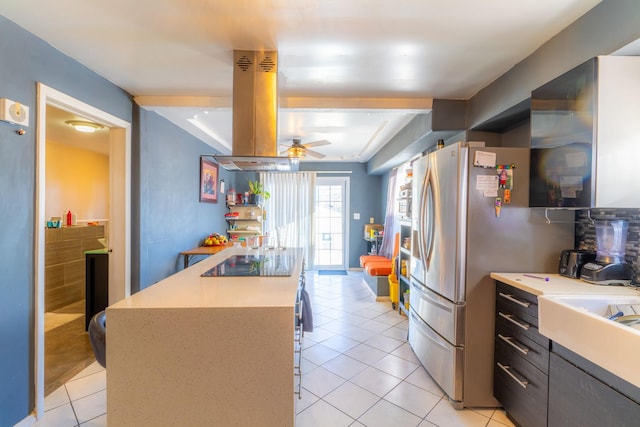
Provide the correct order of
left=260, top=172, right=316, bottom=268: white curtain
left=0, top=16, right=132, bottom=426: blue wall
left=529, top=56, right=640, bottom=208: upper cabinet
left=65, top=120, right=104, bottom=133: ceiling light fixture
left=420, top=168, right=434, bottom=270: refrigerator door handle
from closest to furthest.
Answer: left=529, top=56, right=640, bottom=208: upper cabinet < left=0, top=16, right=132, bottom=426: blue wall < left=420, top=168, right=434, bottom=270: refrigerator door handle < left=65, top=120, right=104, bottom=133: ceiling light fixture < left=260, top=172, right=316, bottom=268: white curtain

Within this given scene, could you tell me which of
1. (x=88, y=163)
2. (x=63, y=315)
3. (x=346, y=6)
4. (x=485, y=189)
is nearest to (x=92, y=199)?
(x=88, y=163)

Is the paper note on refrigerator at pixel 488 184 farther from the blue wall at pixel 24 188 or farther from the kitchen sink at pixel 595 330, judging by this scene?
the blue wall at pixel 24 188

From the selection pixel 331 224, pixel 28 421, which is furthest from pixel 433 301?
pixel 331 224

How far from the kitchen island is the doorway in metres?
4.83

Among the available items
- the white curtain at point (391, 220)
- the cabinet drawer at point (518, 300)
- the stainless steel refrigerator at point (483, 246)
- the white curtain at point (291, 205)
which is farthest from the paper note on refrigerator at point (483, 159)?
the white curtain at point (291, 205)

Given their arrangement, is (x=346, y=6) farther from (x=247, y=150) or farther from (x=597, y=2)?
(x=597, y=2)

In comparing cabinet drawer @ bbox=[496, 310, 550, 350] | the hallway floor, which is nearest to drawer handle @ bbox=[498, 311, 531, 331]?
cabinet drawer @ bbox=[496, 310, 550, 350]

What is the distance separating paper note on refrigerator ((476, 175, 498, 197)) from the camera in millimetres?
1878

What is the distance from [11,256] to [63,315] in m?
2.49

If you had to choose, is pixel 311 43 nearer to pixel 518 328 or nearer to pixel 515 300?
pixel 515 300

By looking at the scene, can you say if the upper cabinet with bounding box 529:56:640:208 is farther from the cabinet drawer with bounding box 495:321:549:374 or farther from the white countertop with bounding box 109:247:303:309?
the white countertop with bounding box 109:247:303:309

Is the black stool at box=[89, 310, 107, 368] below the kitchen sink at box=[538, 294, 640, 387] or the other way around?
below

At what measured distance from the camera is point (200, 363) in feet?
4.09

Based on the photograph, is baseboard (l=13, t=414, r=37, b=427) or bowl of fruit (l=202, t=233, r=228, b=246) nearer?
baseboard (l=13, t=414, r=37, b=427)
